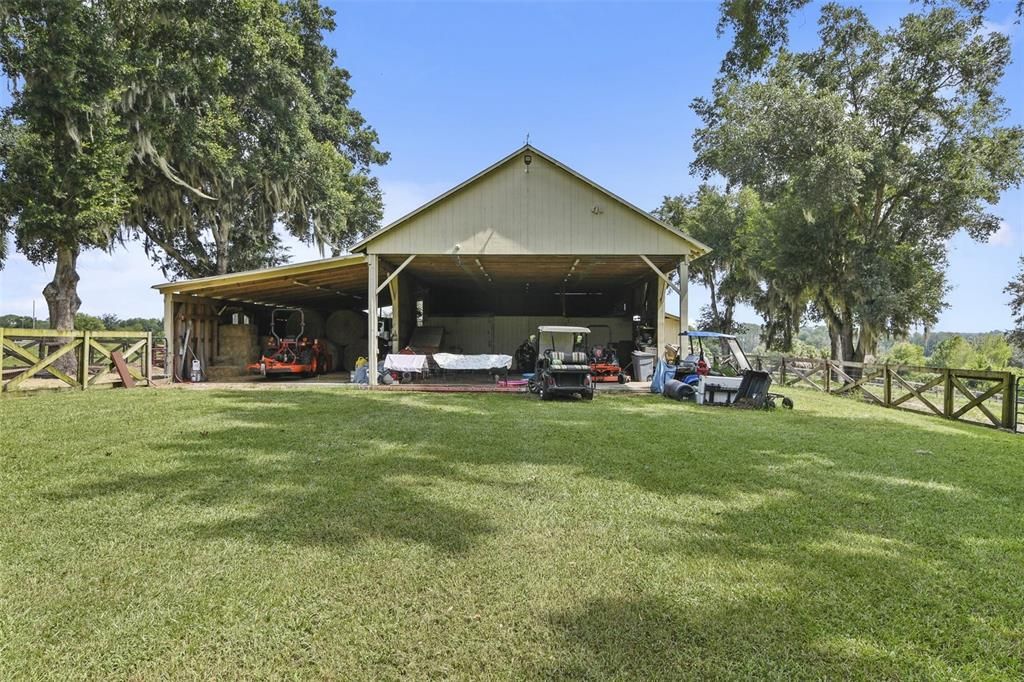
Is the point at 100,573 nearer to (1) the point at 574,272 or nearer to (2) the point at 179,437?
(2) the point at 179,437

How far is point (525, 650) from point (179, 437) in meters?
5.84

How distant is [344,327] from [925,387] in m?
17.9

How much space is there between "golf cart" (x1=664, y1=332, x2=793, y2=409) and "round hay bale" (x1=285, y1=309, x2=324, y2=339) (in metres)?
13.5

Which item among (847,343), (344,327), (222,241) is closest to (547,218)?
(344,327)

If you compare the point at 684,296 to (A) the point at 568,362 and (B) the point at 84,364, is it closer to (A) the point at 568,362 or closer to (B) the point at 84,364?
(A) the point at 568,362

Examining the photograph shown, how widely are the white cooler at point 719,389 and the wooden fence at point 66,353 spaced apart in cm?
1289

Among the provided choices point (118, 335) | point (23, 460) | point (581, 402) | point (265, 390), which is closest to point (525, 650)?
point (23, 460)

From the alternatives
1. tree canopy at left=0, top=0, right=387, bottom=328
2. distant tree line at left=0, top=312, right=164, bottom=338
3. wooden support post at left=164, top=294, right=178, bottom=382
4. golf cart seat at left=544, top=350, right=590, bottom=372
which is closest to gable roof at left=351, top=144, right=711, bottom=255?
golf cart seat at left=544, top=350, right=590, bottom=372

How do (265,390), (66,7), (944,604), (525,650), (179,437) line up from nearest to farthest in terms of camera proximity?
(525,650)
(944,604)
(179,437)
(265,390)
(66,7)

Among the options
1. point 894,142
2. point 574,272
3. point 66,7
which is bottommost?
point 574,272

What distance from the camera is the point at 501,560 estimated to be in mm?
3086

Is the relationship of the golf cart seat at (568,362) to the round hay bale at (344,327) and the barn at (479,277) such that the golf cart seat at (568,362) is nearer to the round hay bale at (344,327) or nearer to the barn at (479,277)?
the barn at (479,277)

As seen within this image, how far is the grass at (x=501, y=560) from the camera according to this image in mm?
2217

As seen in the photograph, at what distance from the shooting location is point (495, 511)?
3.92 metres
